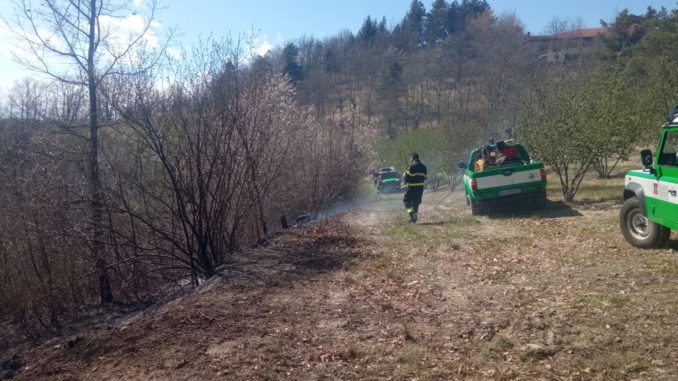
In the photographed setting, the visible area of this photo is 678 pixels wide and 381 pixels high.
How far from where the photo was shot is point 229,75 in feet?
32.4

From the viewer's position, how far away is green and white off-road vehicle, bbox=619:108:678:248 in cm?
722

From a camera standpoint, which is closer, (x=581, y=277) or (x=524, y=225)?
(x=581, y=277)

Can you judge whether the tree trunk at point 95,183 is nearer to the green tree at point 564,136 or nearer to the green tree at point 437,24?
the green tree at point 564,136

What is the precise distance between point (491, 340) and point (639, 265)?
3365mm

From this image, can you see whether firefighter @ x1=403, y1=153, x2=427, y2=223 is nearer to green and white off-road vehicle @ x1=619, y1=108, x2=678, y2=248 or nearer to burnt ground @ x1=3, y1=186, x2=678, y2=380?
burnt ground @ x1=3, y1=186, x2=678, y2=380

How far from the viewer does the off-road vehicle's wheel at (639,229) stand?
7930 millimetres

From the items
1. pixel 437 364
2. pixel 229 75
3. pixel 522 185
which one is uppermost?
pixel 229 75

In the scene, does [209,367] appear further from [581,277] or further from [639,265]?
[639,265]

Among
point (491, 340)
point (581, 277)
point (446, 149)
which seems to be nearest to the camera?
point (491, 340)

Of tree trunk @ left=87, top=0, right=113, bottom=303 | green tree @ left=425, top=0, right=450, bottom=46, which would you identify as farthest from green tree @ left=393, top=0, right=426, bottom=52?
tree trunk @ left=87, top=0, right=113, bottom=303

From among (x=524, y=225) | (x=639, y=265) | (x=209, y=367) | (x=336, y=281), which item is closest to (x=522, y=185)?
(x=524, y=225)

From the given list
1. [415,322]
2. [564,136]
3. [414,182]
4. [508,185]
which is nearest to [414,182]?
[414,182]

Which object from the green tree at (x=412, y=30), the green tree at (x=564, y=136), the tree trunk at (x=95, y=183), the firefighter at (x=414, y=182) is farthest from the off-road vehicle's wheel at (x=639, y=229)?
the green tree at (x=412, y=30)

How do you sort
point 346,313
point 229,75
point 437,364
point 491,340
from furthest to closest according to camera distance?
point 229,75
point 346,313
point 491,340
point 437,364
